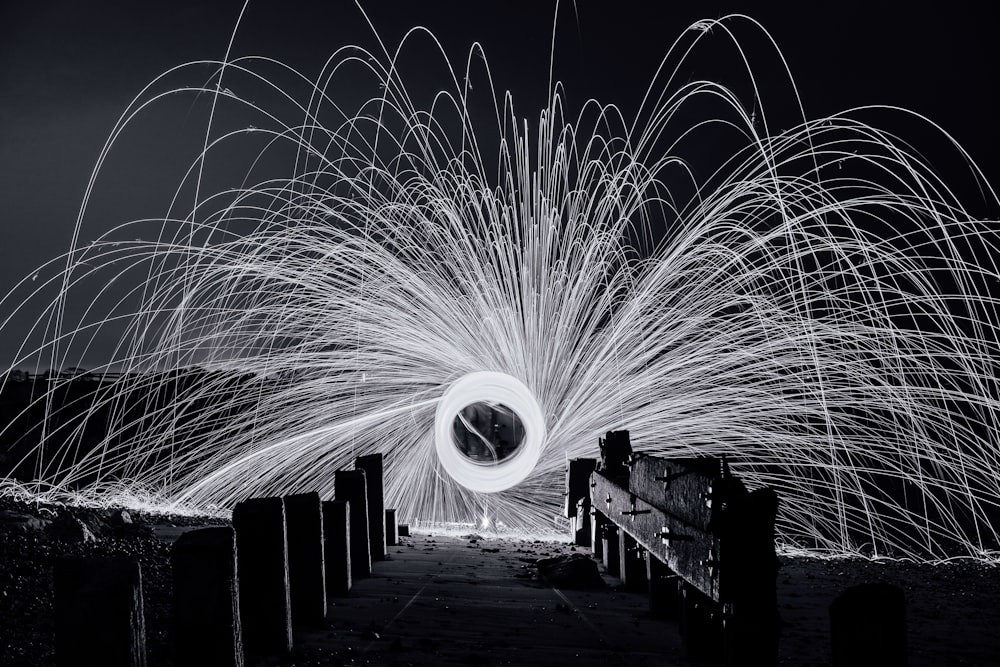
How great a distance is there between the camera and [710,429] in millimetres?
11422

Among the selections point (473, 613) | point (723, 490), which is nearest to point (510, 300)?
point (473, 613)

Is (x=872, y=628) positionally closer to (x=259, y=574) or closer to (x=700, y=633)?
(x=700, y=633)

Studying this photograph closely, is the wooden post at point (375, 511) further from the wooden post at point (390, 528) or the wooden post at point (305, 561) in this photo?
the wooden post at point (305, 561)

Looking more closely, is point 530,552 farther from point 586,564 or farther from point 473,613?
point 473,613

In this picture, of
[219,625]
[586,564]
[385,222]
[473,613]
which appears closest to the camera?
[219,625]

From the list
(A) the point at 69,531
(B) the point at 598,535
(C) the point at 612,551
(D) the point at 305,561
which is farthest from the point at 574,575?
(A) the point at 69,531

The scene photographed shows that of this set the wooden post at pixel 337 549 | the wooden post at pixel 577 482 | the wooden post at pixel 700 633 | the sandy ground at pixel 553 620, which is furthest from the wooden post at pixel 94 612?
the wooden post at pixel 577 482

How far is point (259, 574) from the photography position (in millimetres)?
3959

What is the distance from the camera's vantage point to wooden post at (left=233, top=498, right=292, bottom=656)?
3.95m

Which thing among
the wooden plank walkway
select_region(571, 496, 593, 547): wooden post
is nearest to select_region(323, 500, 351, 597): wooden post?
the wooden plank walkway

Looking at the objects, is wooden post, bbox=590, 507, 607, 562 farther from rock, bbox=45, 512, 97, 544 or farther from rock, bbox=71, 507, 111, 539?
rock, bbox=45, 512, 97, 544

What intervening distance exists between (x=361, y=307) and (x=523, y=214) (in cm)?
266

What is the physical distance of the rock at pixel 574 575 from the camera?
6246 mm

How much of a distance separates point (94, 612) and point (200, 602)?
23.9 inches
